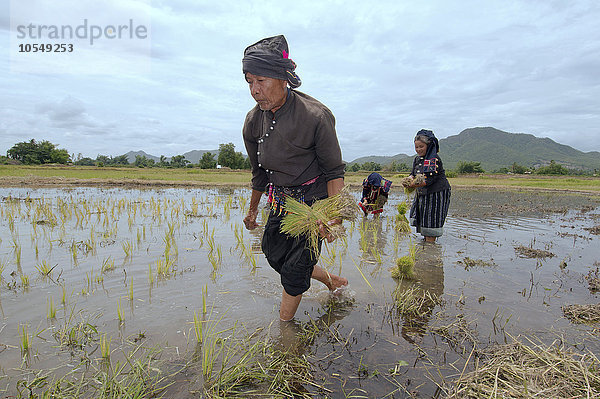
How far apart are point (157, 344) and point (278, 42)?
2.14 metres

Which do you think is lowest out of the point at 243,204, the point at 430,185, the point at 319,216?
the point at 243,204

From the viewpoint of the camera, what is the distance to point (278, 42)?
215cm

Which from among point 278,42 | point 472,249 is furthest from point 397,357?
point 472,249

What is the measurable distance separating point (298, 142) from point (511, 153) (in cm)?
17523

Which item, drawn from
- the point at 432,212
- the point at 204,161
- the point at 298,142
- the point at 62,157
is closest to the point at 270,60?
the point at 298,142

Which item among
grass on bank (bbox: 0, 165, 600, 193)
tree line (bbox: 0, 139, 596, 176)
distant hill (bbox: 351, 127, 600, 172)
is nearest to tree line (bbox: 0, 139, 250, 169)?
tree line (bbox: 0, 139, 596, 176)

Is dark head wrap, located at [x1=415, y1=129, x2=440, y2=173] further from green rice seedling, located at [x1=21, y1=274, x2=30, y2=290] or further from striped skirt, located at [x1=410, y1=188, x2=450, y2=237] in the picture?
green rice seedling, located at [x1=21, y1=274, x2=30, y2=290]

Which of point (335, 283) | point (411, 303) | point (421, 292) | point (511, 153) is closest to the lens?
point (411, 303)

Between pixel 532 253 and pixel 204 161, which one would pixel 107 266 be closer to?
pixel 532 253

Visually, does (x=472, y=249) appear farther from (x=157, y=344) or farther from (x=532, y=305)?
(x=157, y=344)

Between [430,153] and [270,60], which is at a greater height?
[270,60]

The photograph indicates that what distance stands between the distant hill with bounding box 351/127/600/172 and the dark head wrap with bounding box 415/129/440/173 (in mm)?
125785

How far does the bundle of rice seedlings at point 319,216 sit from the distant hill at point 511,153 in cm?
12902

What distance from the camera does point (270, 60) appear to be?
2078 millimetres
